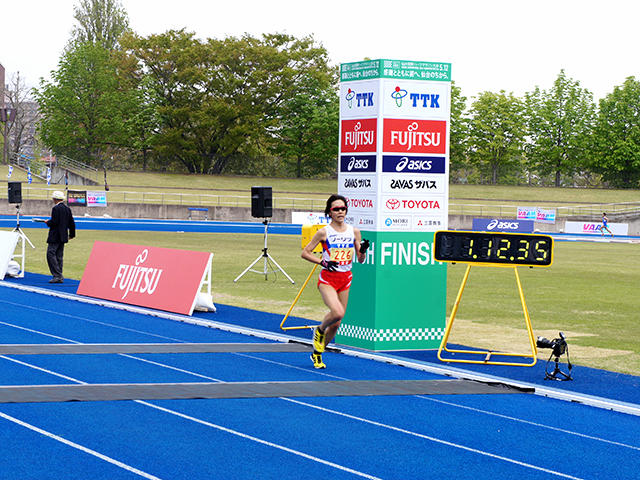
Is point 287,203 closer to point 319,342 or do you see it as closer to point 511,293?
point 511,293

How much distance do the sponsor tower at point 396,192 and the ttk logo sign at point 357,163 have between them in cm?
1

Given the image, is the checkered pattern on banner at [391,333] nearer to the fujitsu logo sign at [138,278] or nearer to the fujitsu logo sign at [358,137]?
the fujitsu logo sign at [358,137]

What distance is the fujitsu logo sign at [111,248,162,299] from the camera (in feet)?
58.1

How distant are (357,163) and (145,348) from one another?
12.7 ft

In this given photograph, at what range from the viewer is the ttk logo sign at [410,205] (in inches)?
518

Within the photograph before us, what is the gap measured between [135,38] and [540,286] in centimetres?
8254

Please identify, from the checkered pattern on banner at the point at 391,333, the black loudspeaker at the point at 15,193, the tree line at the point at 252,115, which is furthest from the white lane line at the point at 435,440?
the tree line at the point at 252,115

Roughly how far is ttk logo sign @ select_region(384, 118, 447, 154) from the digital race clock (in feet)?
4.49

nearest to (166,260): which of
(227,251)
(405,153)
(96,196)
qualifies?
(405,153)

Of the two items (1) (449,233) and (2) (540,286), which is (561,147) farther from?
(1) (449,233)

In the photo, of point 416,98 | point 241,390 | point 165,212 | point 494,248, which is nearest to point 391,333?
point 494,248

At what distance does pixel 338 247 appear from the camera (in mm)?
11414

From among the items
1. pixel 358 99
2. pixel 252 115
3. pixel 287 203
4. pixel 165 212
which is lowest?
pixel 165 212

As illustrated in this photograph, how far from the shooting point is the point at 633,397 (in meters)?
10.0
